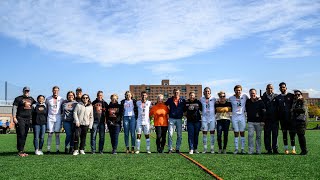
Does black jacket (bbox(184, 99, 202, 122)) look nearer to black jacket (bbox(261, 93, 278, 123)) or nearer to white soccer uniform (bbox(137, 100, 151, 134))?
white soccer uniform (bbox(137, 100, 151, 134))

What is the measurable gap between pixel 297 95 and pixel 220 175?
5.33 metres

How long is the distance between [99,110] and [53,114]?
4.81 ft

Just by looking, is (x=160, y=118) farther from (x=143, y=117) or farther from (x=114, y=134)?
(x=114, y=134)

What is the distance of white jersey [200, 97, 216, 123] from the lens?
11039 millimetres

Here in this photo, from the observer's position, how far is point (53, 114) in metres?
11.1

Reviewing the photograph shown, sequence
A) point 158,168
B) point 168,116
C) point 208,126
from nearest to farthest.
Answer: point 158,168
point 208,126
point 168,116

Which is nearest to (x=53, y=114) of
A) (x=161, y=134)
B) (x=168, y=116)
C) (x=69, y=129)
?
(x=69, y=129)

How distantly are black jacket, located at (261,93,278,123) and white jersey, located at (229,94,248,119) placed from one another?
0.65 m

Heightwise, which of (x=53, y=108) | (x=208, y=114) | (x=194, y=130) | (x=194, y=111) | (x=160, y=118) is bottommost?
(x=194, y=130)

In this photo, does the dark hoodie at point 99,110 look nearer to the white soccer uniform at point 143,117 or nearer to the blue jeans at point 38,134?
the white soccer uniform at point 143,117

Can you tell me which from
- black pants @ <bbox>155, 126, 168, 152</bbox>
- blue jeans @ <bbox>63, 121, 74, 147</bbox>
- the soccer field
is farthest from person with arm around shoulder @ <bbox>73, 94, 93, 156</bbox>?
black pants @ <bbox>155, 126, 168, 152</bbox>

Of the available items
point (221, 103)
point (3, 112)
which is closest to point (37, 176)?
point (221, 103)

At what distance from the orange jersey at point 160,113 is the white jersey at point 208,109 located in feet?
3.99

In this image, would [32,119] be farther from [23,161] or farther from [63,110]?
[23,161]
